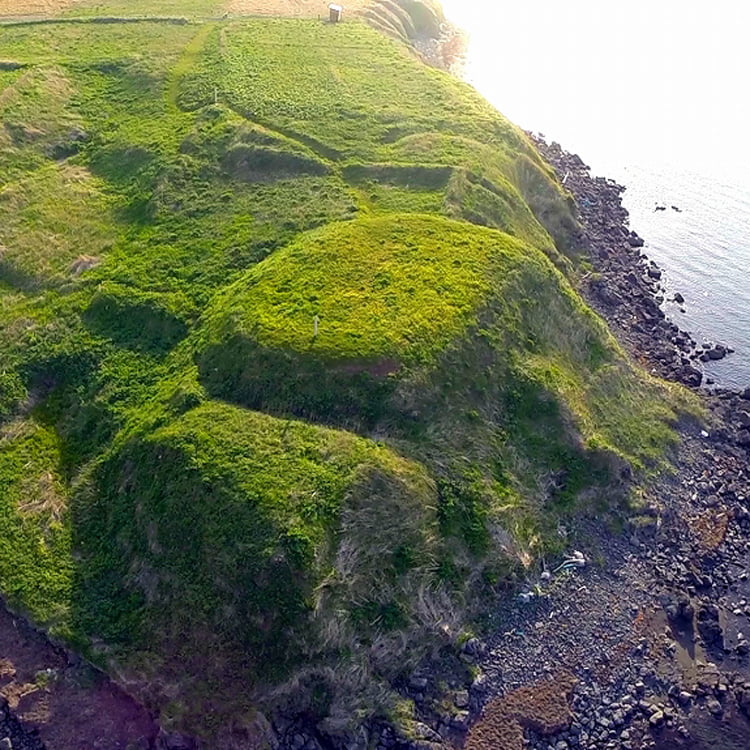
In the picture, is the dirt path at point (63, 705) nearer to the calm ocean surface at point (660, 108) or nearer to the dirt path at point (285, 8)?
the calm ocean surface at point (660, 108)

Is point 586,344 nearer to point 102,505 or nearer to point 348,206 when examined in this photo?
point 348,206

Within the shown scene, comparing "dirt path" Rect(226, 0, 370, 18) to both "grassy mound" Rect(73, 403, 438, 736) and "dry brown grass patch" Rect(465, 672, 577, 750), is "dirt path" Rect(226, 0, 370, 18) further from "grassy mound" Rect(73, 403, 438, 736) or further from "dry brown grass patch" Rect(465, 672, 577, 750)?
"dry brown grass patch" Rect(465, 672, 577, 750)

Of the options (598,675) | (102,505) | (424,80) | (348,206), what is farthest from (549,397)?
(424,80)

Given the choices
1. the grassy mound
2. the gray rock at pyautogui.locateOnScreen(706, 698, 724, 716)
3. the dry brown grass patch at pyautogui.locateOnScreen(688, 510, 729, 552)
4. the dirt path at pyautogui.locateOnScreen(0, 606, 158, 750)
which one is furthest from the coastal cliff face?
the gray rock at pyautogui.locateOnScreen(706, 698, 724, 716)

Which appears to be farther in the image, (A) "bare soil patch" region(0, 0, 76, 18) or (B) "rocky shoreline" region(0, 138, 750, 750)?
(A) "bare soil patch" region(0, 0, 76, 18)

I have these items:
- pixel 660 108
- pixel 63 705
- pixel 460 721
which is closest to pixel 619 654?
pixel 460 721

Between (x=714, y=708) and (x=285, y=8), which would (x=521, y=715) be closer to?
(x=714, y=708)

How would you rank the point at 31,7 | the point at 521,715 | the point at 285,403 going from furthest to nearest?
1. the point at 31,7
2. the point at 285,403
3. the point at 521,715
